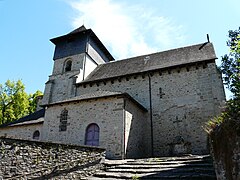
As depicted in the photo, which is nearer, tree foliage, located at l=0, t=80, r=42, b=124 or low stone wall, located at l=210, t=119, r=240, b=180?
low stone wall, located at l=210, t=119, r=240, b=180

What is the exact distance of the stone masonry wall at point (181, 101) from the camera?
13.8 m

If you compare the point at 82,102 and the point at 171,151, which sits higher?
the point at 82,102

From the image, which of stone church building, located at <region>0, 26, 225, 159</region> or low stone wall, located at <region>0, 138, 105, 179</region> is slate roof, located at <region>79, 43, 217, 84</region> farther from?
low stone wall, located at <region>0, 138, 105, 179</region>

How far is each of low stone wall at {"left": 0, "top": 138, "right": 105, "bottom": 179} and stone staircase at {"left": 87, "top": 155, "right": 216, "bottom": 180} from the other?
627 millimetres

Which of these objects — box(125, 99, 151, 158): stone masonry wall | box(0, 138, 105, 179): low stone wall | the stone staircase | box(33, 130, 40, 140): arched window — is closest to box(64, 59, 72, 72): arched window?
box(33, 130, 40, 140): arched window

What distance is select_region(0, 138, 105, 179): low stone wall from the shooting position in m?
6.06

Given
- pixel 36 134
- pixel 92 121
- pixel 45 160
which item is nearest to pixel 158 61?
pixel 92 121

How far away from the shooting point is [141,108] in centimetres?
1504

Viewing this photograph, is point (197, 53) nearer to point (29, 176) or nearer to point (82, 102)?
point (82, 102)

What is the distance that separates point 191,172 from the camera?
7137mm

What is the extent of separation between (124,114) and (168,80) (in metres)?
5.57

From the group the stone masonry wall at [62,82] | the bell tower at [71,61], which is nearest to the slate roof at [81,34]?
the bell tower at [71,61]

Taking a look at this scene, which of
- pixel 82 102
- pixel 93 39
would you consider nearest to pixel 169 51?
pixel 93 39

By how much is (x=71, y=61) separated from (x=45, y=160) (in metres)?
15.8
